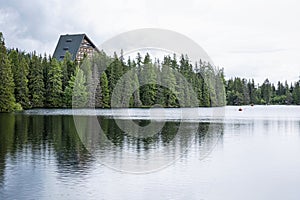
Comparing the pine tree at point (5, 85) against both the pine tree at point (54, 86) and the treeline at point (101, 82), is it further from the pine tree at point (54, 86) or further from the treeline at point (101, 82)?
the pine tree at point (54, 86)

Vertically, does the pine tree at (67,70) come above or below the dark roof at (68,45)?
below

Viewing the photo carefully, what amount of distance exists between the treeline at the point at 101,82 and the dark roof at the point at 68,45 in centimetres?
2460

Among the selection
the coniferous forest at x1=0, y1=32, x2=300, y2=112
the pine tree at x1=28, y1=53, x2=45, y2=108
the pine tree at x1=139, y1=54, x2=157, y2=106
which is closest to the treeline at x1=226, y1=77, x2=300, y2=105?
the coniferous forest at x1=0, y1=32, x2=300, y2=112

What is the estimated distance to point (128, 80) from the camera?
87625 millimetres

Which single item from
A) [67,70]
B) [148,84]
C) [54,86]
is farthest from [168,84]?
[54,86]

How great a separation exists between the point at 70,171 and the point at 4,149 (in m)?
7.01

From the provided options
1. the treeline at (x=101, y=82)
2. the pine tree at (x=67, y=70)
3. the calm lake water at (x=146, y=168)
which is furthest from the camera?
the pine tree at (x=67, y=70)

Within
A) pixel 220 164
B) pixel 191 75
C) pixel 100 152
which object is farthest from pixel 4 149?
pixel 191 75

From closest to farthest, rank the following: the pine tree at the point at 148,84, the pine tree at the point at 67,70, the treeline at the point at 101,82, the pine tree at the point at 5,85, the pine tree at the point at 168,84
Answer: the pine tree at the point at 5,85 → the treeline at the point at 101,82 → the pine tree at the point at 67,70 → the pine tree at the point at 148,84 → the pine tree at the point at 168,84

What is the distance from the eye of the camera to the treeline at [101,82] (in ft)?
269

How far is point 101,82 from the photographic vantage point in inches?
3519

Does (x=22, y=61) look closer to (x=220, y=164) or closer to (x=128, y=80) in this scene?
(x=128, y=80)

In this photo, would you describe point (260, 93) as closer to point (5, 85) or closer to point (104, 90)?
point (104, 90)

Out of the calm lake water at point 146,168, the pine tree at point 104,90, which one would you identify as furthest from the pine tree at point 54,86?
the calm lake water at point 146,168
